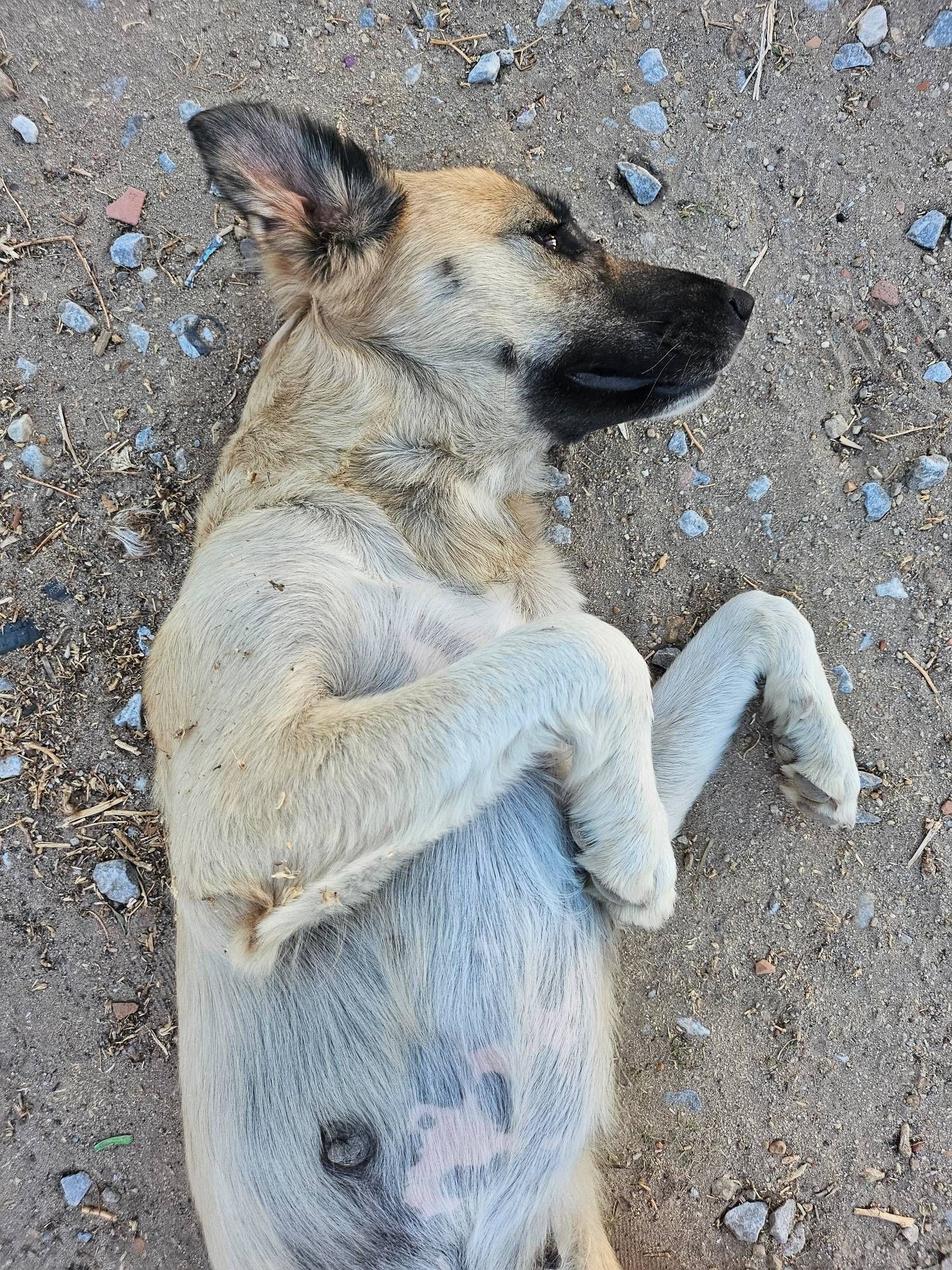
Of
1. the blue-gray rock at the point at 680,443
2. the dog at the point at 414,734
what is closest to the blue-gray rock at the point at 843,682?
the dog at the point at 414,734

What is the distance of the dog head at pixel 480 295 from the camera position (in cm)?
295

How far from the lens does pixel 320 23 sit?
388 cm

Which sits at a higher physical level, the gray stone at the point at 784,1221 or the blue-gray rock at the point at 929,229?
the blue-gray rock at the point at 929,229

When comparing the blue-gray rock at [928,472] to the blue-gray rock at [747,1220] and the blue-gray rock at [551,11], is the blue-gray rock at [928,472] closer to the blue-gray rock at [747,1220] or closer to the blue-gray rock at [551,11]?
the blue-gray rock at [551,11]

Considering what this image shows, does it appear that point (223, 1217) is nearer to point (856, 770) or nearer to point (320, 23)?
point (856, 770)

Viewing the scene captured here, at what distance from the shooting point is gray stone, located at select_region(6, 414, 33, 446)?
384 cm

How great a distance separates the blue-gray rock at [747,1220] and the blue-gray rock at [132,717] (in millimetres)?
3533

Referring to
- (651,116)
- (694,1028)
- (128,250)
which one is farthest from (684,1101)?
(128,250)

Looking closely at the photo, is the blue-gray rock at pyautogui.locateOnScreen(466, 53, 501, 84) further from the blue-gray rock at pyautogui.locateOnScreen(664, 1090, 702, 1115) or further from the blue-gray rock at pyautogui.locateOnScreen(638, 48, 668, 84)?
the blue-gray rock at pyautogui.locateOnScreen(664, 1090, 702, 1115)

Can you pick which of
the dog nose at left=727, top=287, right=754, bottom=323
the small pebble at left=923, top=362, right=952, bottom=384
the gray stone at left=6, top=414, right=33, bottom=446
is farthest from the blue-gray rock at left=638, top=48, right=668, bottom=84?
the gray stone at left=6, top=414, right=33, bottom=446

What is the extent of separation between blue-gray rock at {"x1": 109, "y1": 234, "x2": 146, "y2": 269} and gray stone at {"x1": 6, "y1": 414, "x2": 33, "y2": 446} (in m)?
0.87

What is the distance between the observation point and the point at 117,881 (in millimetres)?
3787

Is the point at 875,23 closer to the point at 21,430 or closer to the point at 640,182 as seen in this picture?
the point at 640,182

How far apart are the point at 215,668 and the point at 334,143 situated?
1.89 meters
